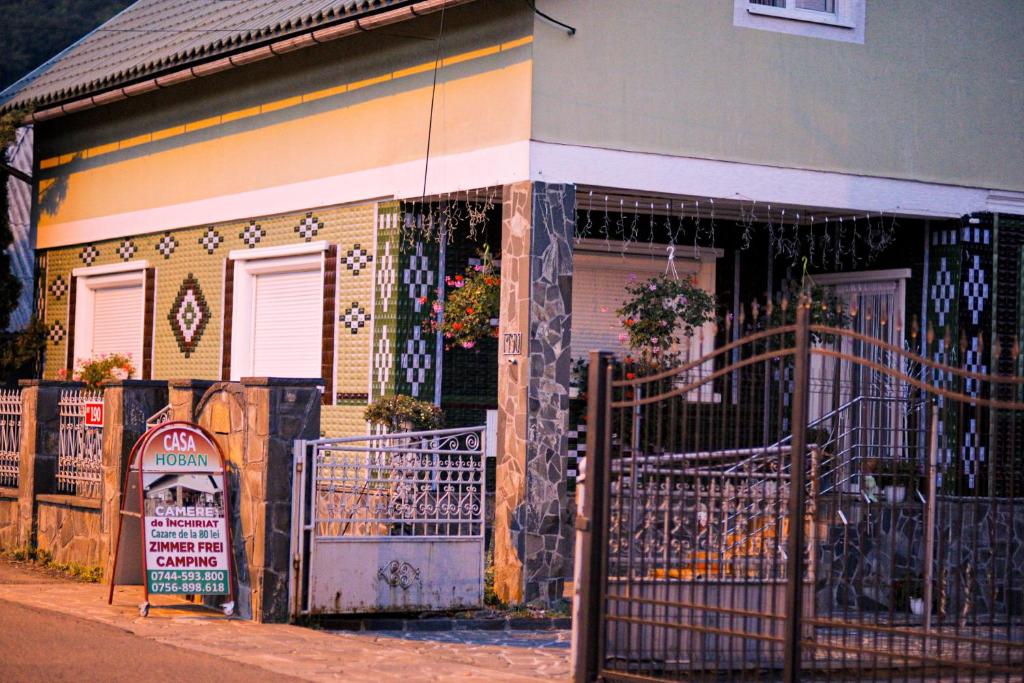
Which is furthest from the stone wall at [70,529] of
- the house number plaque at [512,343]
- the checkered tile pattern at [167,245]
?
the checkered tile pattern at [167,245]

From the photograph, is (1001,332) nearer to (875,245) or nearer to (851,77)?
(875,245)

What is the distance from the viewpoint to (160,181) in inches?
780

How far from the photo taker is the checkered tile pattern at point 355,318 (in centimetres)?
1653

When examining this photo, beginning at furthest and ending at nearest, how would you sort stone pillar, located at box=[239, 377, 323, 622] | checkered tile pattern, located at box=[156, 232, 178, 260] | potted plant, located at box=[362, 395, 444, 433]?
checkered tile pattern, located at box=[156, 232, 178, 260]
potted plant, located at box=[362, 395, 444, 433]
stone pillar, located at box=[239, 377, 323, 622]

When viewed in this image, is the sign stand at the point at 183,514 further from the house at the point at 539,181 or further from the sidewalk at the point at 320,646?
the house at the point at 539,181

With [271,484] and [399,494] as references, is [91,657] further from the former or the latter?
[399,494]

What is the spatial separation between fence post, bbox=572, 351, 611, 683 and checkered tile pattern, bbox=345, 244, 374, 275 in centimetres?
688

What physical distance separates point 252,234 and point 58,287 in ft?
17.0

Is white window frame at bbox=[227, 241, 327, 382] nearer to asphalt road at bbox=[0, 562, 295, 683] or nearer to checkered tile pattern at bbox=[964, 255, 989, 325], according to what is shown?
asphalt road at bbox=[0, 562, 295, 683]

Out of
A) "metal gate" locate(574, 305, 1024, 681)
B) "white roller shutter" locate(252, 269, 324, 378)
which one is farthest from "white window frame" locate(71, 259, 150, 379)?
"metal gate" locate(574, 305, 1024, 681)

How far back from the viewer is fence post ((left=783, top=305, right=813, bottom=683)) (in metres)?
8.91

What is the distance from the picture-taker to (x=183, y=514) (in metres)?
12.8

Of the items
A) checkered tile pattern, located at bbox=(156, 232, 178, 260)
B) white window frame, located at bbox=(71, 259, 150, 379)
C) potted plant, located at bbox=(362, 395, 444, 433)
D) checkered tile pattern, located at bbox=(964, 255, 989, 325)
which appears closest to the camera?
potted plant, located at bbox=(362, 395, 444, 433)

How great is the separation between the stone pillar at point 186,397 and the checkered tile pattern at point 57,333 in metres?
8.35
